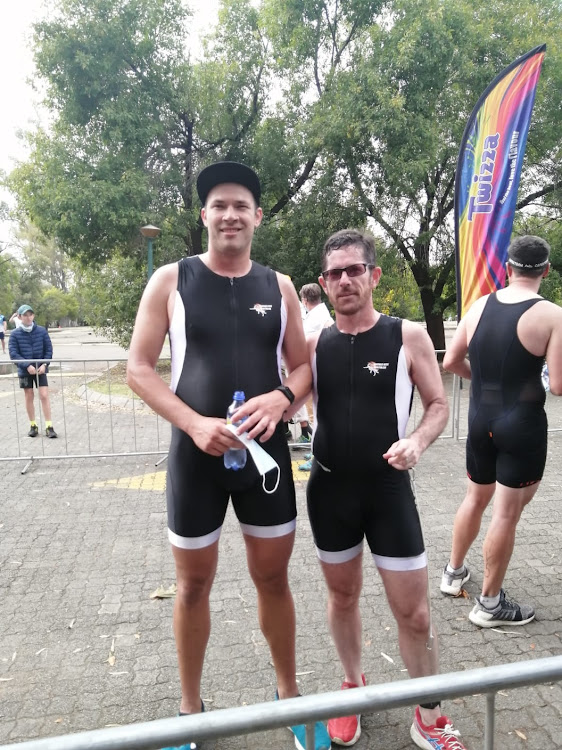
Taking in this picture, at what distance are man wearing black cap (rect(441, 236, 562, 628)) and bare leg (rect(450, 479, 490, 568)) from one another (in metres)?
0.06

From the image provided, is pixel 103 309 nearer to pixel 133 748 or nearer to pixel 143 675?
pixel 143 675

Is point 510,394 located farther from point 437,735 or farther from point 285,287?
point 437,735

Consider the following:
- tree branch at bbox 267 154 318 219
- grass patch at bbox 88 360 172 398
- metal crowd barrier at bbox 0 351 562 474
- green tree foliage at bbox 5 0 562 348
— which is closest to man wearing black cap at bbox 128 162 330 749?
metal crowd barrier at bbox 0 351 562 474

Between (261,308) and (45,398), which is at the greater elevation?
(261,308)

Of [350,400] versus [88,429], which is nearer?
[350,400]

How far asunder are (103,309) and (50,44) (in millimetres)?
7387

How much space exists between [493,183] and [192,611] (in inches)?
204

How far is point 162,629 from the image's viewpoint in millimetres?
3207

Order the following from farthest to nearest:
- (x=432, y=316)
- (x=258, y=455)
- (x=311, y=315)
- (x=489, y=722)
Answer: (x=432, y=316) → (x=311, y=315) → (x=258, y=455) → (x=489, y=722)

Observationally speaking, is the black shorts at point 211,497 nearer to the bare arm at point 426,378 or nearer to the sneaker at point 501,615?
the bare arm at point 426,378

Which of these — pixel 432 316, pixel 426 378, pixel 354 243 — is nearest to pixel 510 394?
pixel 426 378

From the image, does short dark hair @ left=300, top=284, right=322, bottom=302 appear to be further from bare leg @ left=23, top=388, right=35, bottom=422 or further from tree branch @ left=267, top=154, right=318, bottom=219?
tree branch @ left=267, top=154, right=318, bottom=219

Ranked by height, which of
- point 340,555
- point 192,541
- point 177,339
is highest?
point 177,339

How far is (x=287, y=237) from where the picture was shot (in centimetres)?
1529
